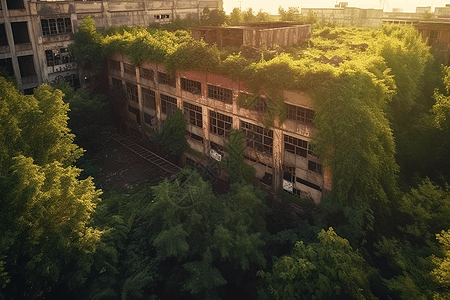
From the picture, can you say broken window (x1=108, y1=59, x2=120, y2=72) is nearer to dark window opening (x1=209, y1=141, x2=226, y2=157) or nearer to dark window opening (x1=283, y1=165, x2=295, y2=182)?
dark window opening (x1=209, y1=141, x2=226, y2=157)

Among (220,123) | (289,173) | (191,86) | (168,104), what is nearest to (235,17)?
(168,104)

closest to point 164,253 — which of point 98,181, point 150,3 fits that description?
point 98,181

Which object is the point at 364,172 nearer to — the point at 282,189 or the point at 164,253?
the point at 282,189

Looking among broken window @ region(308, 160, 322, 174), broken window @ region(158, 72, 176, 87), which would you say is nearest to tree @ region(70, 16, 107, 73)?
broken window @ region(158, 72, 176, 87)

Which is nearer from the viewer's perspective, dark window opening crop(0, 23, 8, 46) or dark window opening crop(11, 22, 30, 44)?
dark window opening crop(0, 23, 8, 46)

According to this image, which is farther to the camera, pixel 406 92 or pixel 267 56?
pixel 406 92

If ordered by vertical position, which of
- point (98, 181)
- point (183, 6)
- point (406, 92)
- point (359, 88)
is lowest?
point (98, 181)

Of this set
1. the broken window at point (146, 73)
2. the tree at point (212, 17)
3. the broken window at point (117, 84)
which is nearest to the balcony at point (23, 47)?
the broken window at point (117, 84)
